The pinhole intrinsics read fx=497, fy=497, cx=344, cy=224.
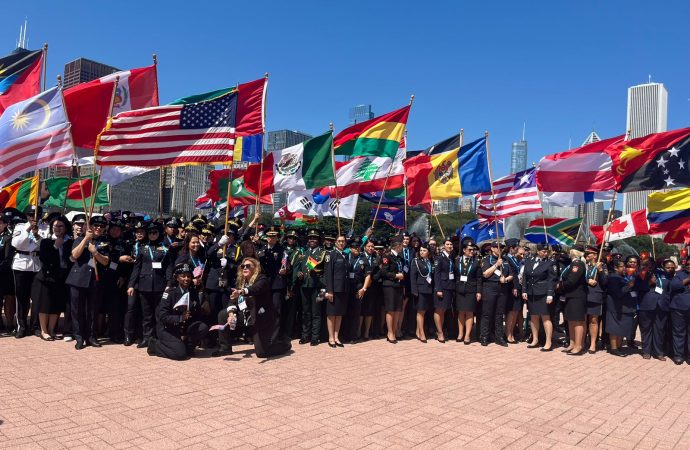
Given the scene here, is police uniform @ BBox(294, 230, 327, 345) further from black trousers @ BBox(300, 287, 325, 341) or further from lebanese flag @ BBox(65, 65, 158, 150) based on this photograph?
lebanese flag @ BBox(65, 65, 158, 150)

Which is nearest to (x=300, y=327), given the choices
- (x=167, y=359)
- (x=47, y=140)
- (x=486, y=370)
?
(x=167, y=359)

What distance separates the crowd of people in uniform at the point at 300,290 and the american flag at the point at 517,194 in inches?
43.3

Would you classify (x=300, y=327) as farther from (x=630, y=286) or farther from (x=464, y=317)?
(x=630, y=286)

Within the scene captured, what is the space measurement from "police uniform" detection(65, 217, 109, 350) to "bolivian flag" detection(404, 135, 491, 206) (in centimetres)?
779

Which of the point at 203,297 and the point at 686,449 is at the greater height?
the point at 203,297

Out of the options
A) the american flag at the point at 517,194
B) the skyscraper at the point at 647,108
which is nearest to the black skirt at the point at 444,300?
the american flag at the point at 517,194

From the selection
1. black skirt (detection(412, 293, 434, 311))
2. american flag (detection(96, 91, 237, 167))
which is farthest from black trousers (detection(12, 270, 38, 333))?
black skirt (detection(412, 293, 434, 311))

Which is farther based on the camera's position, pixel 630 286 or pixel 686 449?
pixel 630 286

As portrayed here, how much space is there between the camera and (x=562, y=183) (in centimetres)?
1118

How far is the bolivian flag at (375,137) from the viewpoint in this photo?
1253cm

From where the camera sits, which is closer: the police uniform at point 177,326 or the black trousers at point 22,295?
the police uniform at point 177,326

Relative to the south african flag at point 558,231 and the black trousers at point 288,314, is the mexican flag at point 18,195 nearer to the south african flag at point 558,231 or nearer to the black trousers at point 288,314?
the black trousers at point 288,314

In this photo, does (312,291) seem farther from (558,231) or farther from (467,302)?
(558,231)

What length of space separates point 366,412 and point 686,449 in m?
3.25
